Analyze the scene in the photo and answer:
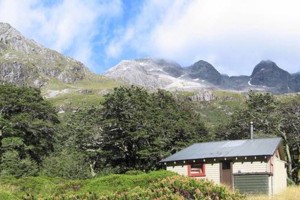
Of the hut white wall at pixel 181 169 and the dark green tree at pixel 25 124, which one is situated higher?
the dark green tree at pixel 25 124

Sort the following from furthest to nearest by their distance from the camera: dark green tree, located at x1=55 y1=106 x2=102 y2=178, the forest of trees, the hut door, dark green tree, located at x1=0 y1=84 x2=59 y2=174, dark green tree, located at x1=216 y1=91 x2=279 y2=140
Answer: dark green tree, located at x1=216 y1=91 x2=279 y2=140 → dark green tree, located at x1=55 y1=106 x2=102 y2=178 → the forest of trees → dark green tree, located at x1=0 y1=84 x2=59 y2=174 → the hut door

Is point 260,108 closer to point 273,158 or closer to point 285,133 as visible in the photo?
point 285,133

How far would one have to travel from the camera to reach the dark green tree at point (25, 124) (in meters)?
42.0

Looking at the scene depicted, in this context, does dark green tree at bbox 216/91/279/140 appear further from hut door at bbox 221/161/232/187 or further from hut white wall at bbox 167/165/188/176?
hut door at bbox 221/161/232/187

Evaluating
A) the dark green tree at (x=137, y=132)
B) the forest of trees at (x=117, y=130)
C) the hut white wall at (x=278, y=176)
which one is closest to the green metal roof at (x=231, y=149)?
the hut white wall at (x=278, y=176)

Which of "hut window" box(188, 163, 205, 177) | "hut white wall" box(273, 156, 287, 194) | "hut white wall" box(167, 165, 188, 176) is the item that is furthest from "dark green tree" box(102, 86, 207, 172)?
"hut white wall" box(273, 156, 287, 194)

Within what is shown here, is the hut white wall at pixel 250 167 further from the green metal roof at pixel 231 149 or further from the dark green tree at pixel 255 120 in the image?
the dark green tree at pixel 255 120

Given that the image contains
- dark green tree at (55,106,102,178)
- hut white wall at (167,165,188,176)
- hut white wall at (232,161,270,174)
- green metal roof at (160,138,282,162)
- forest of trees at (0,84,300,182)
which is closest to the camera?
hut white wall at (232,161,270,174)

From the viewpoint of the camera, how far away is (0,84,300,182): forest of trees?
4356cm

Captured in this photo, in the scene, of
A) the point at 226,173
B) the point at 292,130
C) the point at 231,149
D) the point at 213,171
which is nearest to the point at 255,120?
the point at 292,130

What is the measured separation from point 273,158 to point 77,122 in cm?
2727

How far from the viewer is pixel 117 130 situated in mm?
45969

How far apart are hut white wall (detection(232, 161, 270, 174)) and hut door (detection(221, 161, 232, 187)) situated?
1.46ft

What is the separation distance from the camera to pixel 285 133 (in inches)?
1881
